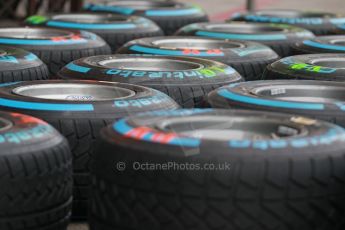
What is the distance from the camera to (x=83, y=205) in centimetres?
406

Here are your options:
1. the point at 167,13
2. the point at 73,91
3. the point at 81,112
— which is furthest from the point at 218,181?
the point at 167,13

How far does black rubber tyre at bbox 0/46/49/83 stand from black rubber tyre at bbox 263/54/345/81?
1.15m

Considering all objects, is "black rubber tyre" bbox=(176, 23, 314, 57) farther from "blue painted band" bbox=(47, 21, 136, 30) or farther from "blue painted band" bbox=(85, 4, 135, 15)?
"blue painted band" bbox=(85, 4, 135, 15)

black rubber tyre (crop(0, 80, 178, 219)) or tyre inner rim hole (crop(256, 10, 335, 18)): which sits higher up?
black rubber tyre (crop(0, 80, 178, 219))

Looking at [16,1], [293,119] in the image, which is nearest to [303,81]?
[293,119]

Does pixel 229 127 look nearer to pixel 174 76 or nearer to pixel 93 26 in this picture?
pixel 174 76

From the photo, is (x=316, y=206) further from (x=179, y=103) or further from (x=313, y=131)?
(x=179, y=103)

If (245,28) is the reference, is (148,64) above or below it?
above

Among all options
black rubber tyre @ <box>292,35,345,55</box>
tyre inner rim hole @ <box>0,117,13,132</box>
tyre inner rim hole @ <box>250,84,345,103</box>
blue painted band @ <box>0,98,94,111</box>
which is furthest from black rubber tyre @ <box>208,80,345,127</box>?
black rubber tyre @ <box>292,35,345,55</box>

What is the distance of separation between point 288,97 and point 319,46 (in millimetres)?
1594

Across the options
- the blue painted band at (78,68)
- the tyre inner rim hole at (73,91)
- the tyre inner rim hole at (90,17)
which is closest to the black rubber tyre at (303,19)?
the tyre inner rim hole at (90,17)

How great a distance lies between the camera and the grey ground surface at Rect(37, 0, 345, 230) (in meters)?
14.5

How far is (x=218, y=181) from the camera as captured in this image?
299 centimetres

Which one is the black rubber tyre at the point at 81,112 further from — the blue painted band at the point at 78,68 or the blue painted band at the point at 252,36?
the blue painted band at the point at 252,36
